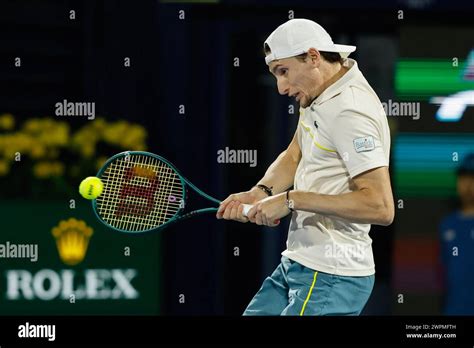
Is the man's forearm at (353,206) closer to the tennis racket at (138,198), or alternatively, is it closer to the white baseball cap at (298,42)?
the white baseball cap at (298,42)

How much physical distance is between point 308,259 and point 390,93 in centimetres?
218

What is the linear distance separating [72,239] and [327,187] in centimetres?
215

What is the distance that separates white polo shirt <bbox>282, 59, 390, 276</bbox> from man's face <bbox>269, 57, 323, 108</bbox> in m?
0.05

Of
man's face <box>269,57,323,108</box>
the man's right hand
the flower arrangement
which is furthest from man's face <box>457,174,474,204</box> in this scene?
man's face <box>269,57,323,108</box>

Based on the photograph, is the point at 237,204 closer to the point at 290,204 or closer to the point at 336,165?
the point at 290,204

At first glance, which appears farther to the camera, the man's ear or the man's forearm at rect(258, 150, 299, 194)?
the man's forearm at rect(258, 150, 299, 194)

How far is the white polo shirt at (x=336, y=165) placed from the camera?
12.9 ft

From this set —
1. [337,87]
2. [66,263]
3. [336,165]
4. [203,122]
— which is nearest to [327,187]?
[336,165]

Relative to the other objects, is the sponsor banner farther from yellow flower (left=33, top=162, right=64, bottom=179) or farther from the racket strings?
the racket strings

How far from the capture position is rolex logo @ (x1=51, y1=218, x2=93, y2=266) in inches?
230

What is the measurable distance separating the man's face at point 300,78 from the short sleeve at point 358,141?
0.19 m

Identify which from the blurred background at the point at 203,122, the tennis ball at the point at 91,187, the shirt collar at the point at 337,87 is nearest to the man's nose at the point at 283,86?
the shirt collar at the point at 337,87

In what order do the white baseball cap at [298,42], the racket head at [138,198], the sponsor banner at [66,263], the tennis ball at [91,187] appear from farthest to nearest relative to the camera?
1. the sponsor banner at [66,263]
2. the racket head at [138,198]
3. the tennis ball at [91,187]
4. the white baseball cap at [298,42]

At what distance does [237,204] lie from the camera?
13.8 feet
